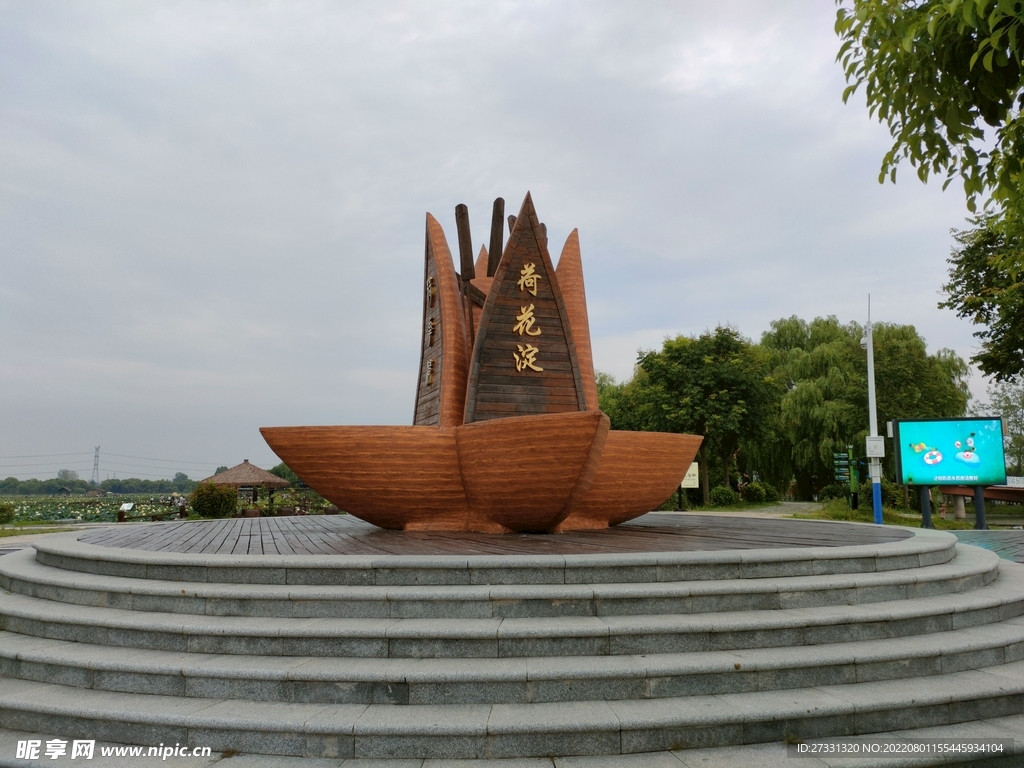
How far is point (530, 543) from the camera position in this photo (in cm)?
617

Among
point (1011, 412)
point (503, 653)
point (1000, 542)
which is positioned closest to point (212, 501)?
point (503, 653)

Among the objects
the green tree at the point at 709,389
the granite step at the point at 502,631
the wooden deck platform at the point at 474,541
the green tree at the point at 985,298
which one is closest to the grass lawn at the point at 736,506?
the green tree at the point at 709,389

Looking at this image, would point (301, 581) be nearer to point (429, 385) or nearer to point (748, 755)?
point (748, 755)

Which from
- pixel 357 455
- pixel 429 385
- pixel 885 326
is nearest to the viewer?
pixel 357 455

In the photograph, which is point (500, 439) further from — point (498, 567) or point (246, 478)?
point (246, 478)

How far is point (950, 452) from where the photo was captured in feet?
43.0

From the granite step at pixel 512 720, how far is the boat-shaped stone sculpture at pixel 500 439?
10.2ft

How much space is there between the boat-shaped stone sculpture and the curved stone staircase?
2065mm

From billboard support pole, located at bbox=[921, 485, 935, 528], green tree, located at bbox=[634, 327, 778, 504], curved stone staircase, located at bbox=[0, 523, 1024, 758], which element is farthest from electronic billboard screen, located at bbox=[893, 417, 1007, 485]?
green tree, located at bbox=[634, 327, 778, 504]

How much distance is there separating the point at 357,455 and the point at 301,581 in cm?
263

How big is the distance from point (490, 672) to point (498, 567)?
1036 millimetres

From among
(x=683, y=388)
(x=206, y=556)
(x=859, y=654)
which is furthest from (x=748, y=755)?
(x=683, y=388)

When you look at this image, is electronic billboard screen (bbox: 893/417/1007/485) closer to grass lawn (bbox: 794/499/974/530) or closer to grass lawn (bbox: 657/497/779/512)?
grass lawn (bbox: 794/499/974/530)

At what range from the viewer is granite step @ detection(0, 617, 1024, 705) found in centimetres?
351
